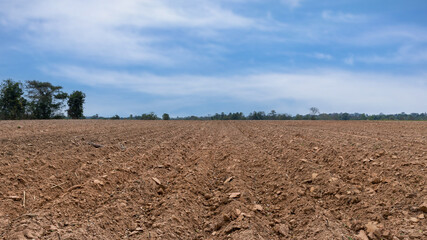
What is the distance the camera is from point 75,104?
213ft

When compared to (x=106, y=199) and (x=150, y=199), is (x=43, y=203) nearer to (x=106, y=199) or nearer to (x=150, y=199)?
(x=106, y=199)

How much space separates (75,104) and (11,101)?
1335 centimetres

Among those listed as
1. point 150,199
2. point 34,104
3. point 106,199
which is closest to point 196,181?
point 150,199

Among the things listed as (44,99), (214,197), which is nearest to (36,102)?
(44,99)

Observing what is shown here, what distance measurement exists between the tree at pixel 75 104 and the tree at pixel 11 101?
10967 mm

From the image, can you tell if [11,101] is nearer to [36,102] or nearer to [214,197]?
[36,102]

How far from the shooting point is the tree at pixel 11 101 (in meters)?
52.7

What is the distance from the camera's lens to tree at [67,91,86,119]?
6475 cm

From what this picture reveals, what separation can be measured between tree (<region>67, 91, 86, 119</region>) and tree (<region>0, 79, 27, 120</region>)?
1097 cm

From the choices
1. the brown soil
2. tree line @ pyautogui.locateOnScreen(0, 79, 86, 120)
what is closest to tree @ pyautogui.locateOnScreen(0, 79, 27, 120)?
tree line @ pyautogui.locateOnScreen(0, 79, 86, 120)

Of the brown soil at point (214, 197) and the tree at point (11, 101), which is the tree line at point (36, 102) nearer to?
the tree at point (11, 101)

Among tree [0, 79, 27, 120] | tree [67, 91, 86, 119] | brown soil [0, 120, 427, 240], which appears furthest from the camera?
tree [67, 91, 86, 119]

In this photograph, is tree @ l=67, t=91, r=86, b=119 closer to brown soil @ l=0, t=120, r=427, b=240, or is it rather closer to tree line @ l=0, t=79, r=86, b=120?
tree line @ l=0, t=79, r=86, b=120

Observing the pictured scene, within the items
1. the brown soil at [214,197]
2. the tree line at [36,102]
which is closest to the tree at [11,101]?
the tree line at [36,102]
